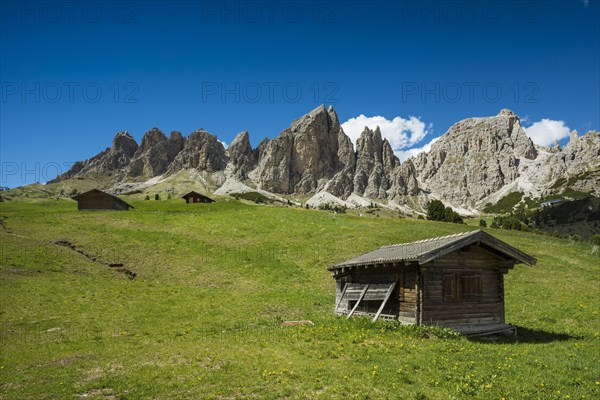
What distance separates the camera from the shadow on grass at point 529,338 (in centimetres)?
2030

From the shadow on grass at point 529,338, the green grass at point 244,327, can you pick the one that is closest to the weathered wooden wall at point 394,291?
the green grass at point 244,327

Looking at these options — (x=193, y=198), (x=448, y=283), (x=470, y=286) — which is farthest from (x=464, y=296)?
(x=193, y=198)

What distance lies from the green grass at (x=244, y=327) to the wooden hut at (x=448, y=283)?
145 cm

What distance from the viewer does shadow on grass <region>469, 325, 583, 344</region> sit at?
20.3 metres

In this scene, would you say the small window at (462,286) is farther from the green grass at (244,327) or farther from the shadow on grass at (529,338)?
the green grass at (244,327)

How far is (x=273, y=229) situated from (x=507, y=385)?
151 ft

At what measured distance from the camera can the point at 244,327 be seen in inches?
890

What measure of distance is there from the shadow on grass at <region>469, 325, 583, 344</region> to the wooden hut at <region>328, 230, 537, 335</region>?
0.42 metres

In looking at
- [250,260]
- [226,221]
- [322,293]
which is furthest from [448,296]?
[226,221]

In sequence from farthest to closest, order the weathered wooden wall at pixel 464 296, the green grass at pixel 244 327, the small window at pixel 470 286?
the small window at pixel 470 286, the weathered wooden wall at pixel 464 296, the green grass at pixel 244 327

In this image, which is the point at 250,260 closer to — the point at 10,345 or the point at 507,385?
the point at 10,345

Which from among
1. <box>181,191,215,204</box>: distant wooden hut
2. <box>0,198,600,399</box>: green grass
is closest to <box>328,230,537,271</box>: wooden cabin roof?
<box>0,198,600,399</box>: green grass

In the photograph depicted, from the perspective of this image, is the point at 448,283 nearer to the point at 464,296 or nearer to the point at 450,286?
the point at 450,286

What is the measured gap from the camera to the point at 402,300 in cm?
2141
